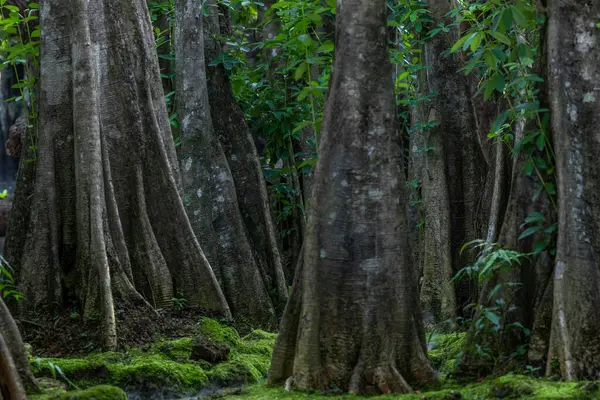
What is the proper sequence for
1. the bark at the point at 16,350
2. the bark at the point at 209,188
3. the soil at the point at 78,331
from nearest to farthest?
the bark at the point at 16,350 < the soil at the point at 78,331 < the bark at the point at 209,188

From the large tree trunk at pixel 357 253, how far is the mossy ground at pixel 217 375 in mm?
246

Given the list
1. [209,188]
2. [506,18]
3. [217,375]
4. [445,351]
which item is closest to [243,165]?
[209,188]

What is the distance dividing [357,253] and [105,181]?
11.4 ft

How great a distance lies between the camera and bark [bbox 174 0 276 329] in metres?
11.7

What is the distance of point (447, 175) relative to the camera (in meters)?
11.6

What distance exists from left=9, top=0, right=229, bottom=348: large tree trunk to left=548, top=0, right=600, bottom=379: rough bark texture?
4.12 m

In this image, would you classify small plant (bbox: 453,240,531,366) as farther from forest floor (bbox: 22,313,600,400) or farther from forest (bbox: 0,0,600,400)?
forest floor (bbox: 22,313,600,400)

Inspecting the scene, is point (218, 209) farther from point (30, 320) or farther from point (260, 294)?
point (30, 320)

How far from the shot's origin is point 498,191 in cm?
780

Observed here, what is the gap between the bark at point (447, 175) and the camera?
442 inches

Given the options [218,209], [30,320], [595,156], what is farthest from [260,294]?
[595,156]

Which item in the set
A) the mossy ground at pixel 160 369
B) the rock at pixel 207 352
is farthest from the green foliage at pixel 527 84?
the rock at pixel 207 352

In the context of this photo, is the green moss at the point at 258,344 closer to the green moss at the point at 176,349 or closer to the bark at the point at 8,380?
the green moss at the point at 176,349

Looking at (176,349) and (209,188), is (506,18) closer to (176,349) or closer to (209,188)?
(176,349)
